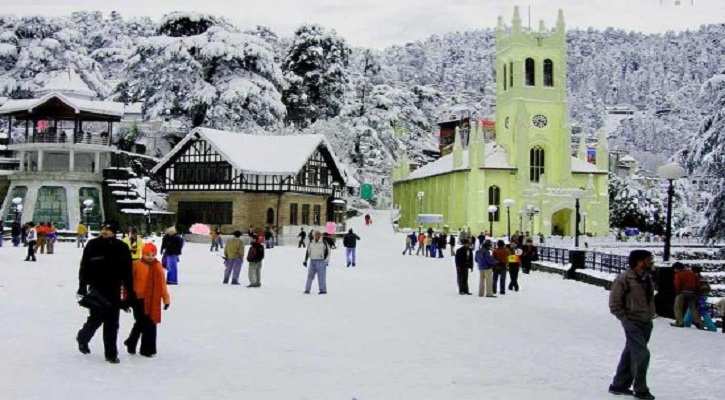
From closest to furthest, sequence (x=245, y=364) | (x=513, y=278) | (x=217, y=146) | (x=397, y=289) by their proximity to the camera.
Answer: (x=245, y=364), (x=397, y=289), (x=513, y=278), (x=217, y=146)

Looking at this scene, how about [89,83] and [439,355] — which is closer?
[439,355]

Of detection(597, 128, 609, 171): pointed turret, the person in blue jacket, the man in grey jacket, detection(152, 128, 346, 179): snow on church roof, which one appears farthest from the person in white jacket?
detection(597, 128, 609, 171): pointed turret

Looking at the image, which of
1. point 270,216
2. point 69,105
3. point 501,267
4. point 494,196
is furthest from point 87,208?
point 494,196

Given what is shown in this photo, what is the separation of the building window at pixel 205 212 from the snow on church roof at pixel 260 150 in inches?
112

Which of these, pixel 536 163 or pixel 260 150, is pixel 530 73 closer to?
pixel 536 163

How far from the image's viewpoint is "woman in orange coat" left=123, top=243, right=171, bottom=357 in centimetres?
1016

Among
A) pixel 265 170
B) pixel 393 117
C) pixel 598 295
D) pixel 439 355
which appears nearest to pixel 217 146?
pixel 265 170

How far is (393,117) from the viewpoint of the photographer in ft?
246

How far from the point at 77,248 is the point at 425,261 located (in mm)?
15251

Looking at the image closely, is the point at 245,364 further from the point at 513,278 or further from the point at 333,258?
the point at 333,258

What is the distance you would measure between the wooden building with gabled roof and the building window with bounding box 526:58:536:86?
2667cm

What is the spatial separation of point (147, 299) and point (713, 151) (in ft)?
69.6

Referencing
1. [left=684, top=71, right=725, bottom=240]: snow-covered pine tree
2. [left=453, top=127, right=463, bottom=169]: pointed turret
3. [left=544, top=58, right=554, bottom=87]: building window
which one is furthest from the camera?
[left=544, top=58, right=554, bottom=87]: building window

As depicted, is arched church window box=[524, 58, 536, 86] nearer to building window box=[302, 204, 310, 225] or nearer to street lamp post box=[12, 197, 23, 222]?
building window box=[302, 204, 310, 225]
